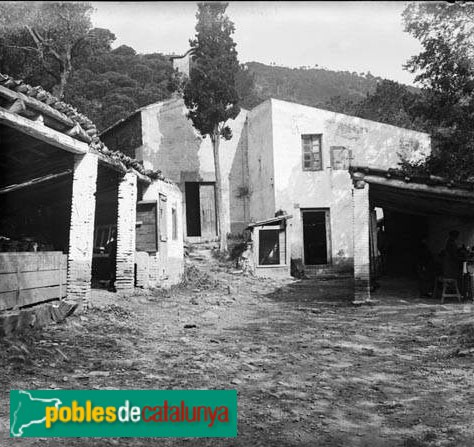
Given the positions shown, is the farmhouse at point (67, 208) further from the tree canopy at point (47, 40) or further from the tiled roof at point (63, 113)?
the tree canopy at point (47, 40)

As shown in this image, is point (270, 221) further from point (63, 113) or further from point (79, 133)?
point (63, 113)

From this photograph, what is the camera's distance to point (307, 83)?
58.6m

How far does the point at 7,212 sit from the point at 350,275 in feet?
38.1

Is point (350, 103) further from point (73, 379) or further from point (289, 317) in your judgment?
point (73, 379)

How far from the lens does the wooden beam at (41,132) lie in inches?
250

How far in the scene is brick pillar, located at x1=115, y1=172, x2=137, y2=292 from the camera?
35.3 feet

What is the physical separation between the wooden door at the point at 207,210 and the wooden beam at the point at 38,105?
1242 cm

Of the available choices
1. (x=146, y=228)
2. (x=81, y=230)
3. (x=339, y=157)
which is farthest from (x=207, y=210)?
(x=81, y=230)

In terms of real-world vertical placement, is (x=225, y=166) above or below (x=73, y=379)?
above

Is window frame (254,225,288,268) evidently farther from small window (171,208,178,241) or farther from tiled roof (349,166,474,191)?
tiled roof (349,166,474,191)

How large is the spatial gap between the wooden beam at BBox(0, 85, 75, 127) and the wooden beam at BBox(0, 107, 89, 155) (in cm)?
18

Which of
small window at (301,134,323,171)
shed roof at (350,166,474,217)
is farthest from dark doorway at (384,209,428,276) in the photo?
shed roof at (350,166,474,217)

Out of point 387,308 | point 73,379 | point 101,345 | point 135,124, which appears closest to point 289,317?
point 387,308

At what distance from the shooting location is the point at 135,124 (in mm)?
19938
